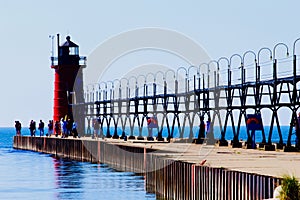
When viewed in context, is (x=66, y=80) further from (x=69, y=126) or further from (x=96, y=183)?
(x=96, y=183)

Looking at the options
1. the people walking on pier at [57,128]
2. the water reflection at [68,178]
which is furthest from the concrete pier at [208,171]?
the people walking on pier at [57,128]

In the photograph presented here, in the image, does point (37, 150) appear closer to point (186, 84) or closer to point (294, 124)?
point (186, 84)

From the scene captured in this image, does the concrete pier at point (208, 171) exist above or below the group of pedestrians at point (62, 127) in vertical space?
below

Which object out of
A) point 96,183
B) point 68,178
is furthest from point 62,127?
point 96,183

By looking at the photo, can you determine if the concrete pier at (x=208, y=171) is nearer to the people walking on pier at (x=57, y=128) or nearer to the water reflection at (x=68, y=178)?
the water reflection at (x=68, y=178)

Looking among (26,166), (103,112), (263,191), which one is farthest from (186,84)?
(263,191)

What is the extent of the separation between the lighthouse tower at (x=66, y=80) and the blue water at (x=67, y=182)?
19.7 metres

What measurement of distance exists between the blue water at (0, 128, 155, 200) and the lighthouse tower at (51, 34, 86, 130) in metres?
19.7

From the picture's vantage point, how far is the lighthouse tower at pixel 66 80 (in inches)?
3684

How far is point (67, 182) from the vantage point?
53.4 meters

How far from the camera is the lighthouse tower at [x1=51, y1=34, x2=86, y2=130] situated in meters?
93.6

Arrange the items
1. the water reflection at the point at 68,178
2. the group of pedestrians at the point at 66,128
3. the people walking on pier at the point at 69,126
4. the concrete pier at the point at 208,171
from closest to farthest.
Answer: the concrete pier at the point at 208,171 → the water reflection at the point at 68,178 → the group of pedestrians at the point at 66,128 → the people walking on pier at the point at 69,126

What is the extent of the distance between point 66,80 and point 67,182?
135 ft

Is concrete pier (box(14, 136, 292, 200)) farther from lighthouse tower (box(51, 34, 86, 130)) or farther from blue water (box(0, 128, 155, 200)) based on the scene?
lighthouse tower (box(51, 34, 86, 130))
